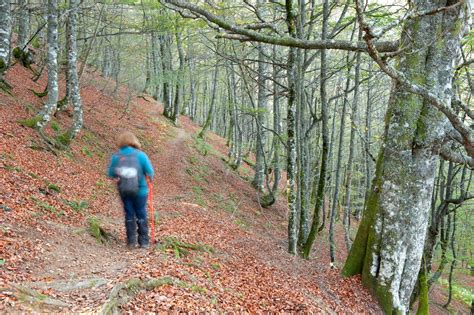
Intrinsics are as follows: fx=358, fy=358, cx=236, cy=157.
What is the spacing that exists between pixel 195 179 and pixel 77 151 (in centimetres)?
550

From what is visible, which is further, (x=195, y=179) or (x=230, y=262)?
(x=195, y=179)

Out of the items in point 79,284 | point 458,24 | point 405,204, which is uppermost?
point 458,24

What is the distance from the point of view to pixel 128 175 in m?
6.34

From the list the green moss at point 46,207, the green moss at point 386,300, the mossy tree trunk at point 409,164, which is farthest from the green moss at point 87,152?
the green moss at point 386,300

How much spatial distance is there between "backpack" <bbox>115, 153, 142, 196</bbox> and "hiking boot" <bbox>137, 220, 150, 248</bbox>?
57cm

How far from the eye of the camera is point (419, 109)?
6.81 meters

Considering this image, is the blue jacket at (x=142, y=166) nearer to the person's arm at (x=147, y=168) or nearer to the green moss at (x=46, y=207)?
the person's arm at (x=147, y=168)

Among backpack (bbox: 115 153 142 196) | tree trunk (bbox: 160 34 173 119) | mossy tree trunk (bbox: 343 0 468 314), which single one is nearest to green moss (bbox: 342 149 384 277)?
mossy tree trunk (bbox: 343 0 468 314)

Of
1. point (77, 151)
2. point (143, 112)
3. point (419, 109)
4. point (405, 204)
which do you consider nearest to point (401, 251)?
point (405, 204)

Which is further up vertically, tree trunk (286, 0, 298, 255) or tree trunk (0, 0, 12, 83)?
tree trunk (0, 0, 12, 83)

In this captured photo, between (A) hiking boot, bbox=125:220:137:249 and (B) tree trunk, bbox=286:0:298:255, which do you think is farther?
(B) tree trunk, bbox=286:0:298:255

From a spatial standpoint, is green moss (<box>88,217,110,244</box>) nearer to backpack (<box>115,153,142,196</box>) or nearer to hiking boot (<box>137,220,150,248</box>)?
hiking boot (<box>137,220,150,248</box>)

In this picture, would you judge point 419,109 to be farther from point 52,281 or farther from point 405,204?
point 52,281

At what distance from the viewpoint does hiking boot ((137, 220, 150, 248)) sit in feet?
21.4
